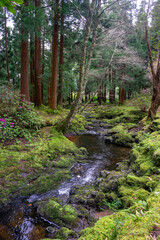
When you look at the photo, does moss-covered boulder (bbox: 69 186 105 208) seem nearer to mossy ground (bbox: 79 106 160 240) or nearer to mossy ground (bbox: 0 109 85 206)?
mossy ground (bbox: 79 106 160 240)

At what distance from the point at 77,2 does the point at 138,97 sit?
9.60 metres

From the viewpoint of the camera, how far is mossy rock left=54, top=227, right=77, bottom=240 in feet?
8.93

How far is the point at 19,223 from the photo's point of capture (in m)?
3.16

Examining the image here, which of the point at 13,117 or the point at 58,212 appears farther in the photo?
the point at 13,117

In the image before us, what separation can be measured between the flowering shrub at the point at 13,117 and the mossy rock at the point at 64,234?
13.5 feet

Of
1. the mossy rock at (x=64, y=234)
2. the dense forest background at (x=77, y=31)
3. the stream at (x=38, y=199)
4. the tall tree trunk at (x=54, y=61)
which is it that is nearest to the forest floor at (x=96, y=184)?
the mossy rock at (x=64, y=234)

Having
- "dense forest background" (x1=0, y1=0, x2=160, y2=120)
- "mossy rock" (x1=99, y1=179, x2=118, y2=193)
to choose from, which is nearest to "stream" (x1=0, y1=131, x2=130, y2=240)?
"mossy rock" (x1=99, y1=179, x2=118, y2=193)

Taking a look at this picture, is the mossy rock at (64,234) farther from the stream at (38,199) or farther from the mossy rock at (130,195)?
the mossy rock at (130,195)

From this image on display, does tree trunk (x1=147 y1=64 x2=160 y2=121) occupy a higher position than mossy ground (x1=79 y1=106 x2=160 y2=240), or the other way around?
tree trunk (x1=147 y1=64 x2=160 y2=121)

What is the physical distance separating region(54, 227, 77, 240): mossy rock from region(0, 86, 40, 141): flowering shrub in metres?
4.11

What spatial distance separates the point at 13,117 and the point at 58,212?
4.78 metres

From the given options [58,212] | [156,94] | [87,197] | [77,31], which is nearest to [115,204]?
[87,197]

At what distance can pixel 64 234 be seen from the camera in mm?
2758

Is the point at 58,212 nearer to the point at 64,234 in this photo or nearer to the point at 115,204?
the point at 64,234
